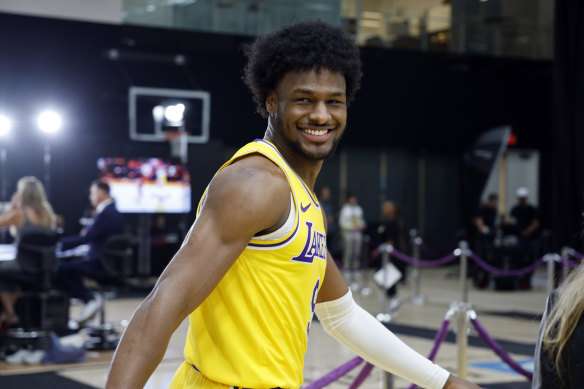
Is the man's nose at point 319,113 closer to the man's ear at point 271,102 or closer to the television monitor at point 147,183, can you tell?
the man's ear at point 271,102

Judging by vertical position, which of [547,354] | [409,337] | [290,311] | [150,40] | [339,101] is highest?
[150,40]

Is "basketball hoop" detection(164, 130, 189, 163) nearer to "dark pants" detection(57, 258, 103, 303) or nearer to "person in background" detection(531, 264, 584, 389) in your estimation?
"dark pants" detection(57, 258, 103, 303)

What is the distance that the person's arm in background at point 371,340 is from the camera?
1922 millimetres

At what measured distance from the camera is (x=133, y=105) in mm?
14227

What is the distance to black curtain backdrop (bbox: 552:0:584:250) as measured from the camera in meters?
12.5

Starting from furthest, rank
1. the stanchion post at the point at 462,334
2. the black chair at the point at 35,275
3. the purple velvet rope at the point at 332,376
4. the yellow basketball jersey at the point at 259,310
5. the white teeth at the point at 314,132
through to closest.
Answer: the black chair at the point at 35,275 → the stanchion post at the point at 462,334 → the purple velvet rope at the point at 332,376 → the white teeth at the point at 314,132 → the yellow basketball jersey at the point at 259,310

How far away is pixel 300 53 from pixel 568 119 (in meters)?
11.8

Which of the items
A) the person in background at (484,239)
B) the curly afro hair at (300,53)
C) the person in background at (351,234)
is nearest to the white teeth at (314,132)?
the curly afro hair at (300,53)

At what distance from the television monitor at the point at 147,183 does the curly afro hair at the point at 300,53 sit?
11197mm

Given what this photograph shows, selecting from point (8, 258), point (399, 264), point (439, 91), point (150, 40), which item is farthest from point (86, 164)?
point (439, 91)

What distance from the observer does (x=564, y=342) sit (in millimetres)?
1902

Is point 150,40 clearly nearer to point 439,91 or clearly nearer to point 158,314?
point 439,91

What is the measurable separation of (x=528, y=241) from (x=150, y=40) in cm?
750

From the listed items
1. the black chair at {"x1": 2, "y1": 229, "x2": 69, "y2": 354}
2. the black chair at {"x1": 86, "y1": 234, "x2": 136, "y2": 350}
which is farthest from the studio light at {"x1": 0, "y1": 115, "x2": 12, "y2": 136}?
the black chair at {"x1": 86, "y1": 234, "x2": 136, "y2": 350}
